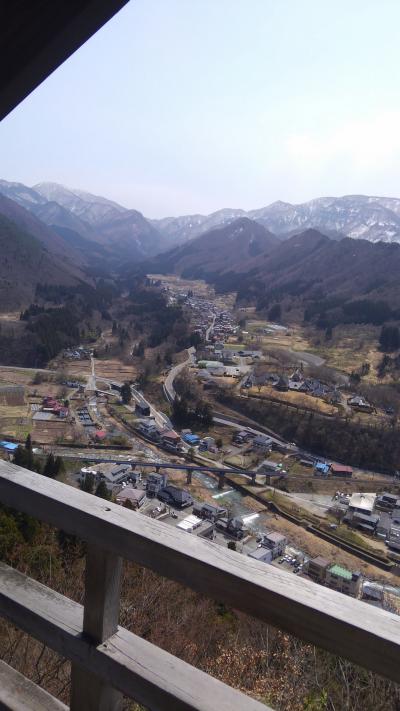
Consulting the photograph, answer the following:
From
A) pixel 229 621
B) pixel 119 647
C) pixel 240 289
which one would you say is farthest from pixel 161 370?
pixel 240 289

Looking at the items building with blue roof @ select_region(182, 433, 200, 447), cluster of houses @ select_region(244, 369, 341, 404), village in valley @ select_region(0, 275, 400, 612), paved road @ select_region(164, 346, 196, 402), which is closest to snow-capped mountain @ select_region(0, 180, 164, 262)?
paved road @ select_region(164, 346, 196, 402)

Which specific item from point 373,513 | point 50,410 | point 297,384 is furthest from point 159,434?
point 297,384

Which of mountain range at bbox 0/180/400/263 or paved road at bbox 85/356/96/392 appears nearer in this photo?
paved road at bbox 85/356/96/392

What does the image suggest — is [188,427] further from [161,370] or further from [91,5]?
[91,5]

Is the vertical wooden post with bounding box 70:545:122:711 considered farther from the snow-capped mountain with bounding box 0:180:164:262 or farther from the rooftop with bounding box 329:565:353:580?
the snow-capped mountain with bounding box 0:180:164:262

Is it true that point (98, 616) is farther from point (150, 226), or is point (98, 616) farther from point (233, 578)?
point (150, 226)

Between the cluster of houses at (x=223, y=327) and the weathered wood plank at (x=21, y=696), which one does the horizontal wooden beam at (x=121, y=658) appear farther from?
the cluster of houses at (x=223, y=327)
